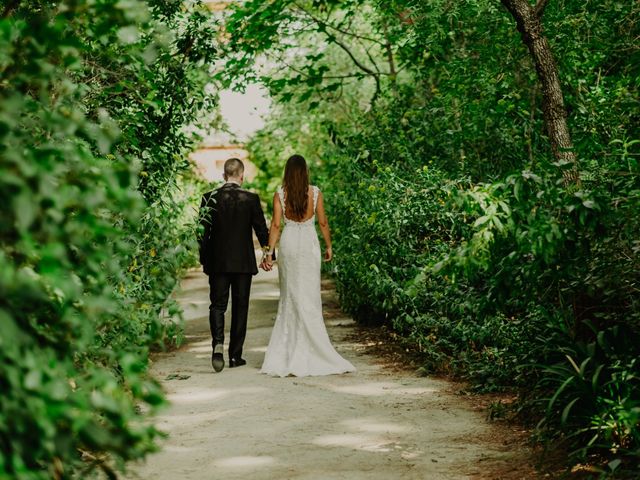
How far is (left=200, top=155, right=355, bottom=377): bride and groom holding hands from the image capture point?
370 inches

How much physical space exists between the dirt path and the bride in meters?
0.36

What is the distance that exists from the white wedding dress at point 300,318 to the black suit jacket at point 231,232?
42 cm

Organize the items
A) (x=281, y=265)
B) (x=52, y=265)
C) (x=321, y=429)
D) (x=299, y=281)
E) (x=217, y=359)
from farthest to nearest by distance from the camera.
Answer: (x=281, y=265) < (x=299, y=281) < (x=217, y=359) < (x=321, y=429) < (x=52, y=265)

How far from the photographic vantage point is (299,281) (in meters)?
9.73

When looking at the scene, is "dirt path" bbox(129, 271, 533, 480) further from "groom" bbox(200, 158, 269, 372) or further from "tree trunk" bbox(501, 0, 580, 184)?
"tree trunk" bbox(501, 0, 580, 184)

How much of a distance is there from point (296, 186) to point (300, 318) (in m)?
1.47

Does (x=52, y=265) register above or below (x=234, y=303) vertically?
above

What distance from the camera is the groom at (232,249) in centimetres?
946

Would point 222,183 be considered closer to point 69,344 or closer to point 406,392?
point 406,392

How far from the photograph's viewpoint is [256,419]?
704cm

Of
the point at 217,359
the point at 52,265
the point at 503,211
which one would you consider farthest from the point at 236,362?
the point at 52,265

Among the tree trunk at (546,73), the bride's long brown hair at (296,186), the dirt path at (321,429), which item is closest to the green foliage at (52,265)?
the dirt path at (321,429)

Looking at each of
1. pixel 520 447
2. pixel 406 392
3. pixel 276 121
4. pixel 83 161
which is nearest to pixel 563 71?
pixel 406 392

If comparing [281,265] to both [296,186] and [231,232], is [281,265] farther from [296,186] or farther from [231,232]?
[296,186]
